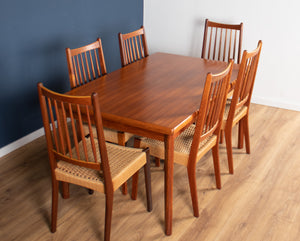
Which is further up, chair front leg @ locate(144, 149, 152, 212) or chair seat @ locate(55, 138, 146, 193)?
chair seat @ locate(55, 138, 146, 193)

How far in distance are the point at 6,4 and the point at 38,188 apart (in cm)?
133

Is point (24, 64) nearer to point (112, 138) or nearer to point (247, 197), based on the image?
point (112, 138)

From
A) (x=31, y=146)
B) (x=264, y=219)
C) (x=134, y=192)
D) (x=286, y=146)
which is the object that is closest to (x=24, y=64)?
(x=31, y=146)

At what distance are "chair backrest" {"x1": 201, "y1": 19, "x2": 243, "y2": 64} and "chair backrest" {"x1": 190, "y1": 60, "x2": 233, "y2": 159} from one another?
1.28 meters

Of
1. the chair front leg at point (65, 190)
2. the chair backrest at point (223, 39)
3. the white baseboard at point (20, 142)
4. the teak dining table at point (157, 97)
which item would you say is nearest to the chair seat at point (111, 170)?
the teak dining table at point (157, 97)

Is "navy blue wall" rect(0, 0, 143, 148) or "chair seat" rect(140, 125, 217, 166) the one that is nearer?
"chair seat" rect(140, 125, 217, 166)

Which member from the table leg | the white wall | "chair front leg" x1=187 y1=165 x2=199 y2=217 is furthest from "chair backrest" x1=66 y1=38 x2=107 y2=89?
the white wall

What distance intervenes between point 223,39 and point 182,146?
6.86 feet

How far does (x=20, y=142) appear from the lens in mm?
2859

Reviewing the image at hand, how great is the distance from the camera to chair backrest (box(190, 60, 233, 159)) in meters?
1.78

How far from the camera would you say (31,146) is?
9.45 ft

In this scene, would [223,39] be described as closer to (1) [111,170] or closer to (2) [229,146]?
(2) [229,146]

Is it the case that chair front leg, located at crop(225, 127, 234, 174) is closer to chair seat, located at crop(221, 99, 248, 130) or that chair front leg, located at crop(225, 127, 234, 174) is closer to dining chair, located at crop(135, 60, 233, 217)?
chair seat, located at crop(221, 99, 248, 130)

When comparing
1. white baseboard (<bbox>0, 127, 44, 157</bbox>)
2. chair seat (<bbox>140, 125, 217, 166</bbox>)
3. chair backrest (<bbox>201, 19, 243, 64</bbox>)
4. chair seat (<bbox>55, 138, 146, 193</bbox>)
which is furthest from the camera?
chair backrest (<bbox>201, 19, 243, 64</bbox>)
